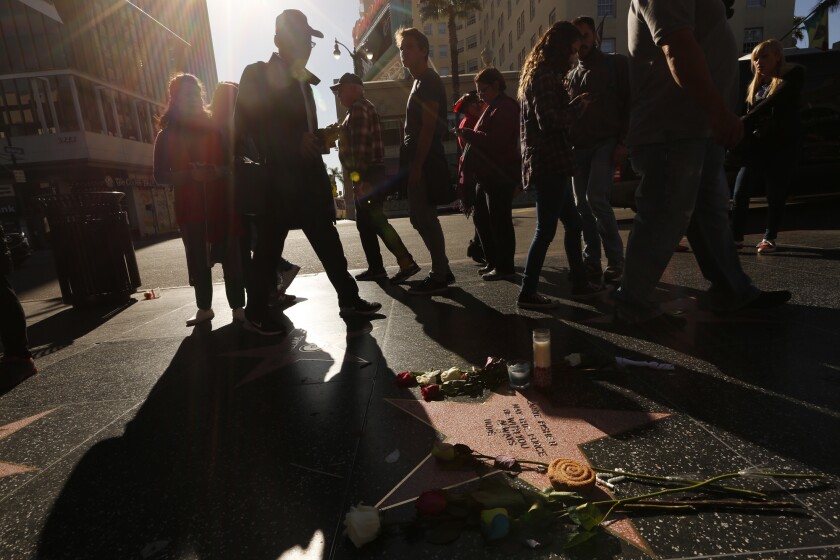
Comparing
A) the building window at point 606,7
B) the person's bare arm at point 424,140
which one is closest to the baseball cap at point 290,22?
the person's bare arm at point 424,140

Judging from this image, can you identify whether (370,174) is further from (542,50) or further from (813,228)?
(813,228)

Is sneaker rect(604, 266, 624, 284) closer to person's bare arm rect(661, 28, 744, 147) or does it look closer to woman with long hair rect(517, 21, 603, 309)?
woman with long hair rect(517, 21, 603, 309)

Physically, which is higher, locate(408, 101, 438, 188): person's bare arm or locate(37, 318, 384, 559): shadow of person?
locate(408, 101, 438, 188): person's bare arm

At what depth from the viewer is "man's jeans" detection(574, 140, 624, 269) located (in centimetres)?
392

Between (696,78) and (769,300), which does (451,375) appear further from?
(769,300)

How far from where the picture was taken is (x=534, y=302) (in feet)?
11.8

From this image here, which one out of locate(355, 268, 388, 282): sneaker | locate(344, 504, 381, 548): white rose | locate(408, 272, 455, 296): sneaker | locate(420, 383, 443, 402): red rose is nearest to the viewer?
locate(344, 504, 381, 548): white rose

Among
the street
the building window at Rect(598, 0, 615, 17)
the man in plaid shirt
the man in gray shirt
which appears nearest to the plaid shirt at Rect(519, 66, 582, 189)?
the man in gray shirt

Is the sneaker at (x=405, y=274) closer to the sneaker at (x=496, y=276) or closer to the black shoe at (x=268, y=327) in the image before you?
the sneaker at (x=496, y=276)

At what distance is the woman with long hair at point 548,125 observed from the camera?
3.21m

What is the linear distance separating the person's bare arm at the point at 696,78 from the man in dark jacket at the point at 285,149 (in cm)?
217

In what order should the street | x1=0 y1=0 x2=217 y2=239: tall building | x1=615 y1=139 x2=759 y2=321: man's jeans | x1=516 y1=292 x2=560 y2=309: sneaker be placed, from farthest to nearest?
x1=0 y1=0 x2=217 y2=239: tall building < the street < x1=516 y1=292 x2=560 y2=309: sneaker < x1=615 y1=139 x2=759 y2=321: man's jeans

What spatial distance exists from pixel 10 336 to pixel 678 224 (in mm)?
4127

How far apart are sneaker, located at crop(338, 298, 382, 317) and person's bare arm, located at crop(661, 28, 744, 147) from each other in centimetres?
249
